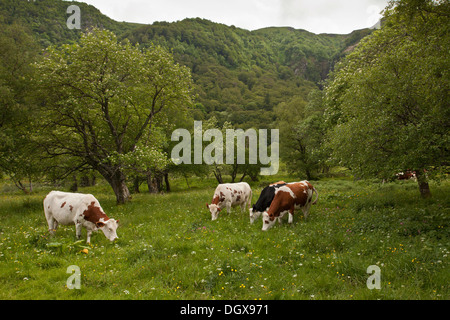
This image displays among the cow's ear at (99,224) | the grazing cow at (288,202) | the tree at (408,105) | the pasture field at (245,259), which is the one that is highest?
the tree at (408,105)

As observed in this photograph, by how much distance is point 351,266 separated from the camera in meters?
7.29

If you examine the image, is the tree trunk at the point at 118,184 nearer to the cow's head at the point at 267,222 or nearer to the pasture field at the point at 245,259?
the pasture field at the point at 245,259

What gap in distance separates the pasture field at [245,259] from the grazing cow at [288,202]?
0.74 meters

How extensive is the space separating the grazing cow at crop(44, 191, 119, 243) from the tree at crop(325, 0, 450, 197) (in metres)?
11.5

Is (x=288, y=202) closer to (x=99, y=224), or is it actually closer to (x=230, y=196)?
(x=230, y=196)

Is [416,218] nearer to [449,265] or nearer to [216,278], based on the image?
[449,265]

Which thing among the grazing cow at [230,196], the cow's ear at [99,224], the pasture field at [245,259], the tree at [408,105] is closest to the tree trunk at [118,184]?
the pasture field at [245,259]

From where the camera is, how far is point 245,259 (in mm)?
8102

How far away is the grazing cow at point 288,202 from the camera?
12.0 metres

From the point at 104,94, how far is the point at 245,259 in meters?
14.4

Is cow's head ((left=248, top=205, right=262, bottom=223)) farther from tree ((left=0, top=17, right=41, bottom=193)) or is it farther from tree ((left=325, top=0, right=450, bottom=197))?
tree ((left=0, top=17, right=41, bottom=193))

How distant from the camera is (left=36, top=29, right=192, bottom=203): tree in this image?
1653 centimetres

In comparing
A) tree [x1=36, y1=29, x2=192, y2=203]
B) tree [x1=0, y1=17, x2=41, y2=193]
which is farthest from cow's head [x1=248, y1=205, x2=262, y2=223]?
tree [x1=0, y1=17, x2=41, y2=193]

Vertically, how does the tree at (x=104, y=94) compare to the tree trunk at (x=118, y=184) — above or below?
above
